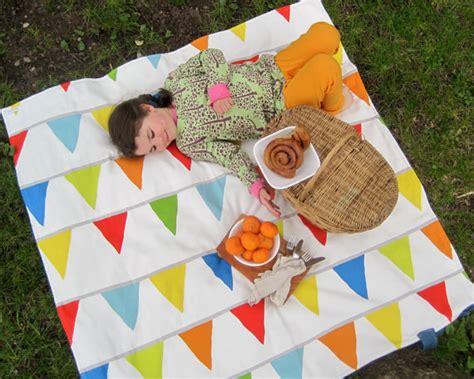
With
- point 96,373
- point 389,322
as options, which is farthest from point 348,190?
point 96,373

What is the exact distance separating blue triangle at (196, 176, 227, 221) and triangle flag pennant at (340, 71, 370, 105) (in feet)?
3.60

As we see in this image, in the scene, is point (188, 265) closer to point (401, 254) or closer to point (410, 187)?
point (401, 254)

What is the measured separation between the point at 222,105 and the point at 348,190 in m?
0.92

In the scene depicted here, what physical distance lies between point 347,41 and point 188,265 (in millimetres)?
2005

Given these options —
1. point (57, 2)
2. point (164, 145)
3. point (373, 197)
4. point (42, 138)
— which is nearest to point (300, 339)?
point (373, 197)

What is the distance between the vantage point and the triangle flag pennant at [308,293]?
2701 millimetres

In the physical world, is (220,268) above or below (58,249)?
below

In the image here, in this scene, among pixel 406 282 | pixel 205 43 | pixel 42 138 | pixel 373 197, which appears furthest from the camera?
pixel 205 43

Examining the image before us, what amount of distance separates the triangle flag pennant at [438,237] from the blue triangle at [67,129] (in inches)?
90.4

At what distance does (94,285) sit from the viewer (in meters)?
2.71

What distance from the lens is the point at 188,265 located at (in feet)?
9.09

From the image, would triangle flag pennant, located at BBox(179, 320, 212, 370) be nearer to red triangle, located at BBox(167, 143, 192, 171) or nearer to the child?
the child

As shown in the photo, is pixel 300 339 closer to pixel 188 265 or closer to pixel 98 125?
pixel 188 265

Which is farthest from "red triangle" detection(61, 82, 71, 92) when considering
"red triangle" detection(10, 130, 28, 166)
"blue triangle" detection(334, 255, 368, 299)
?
"blue triangle" detection(334, 255, 368, 299)
